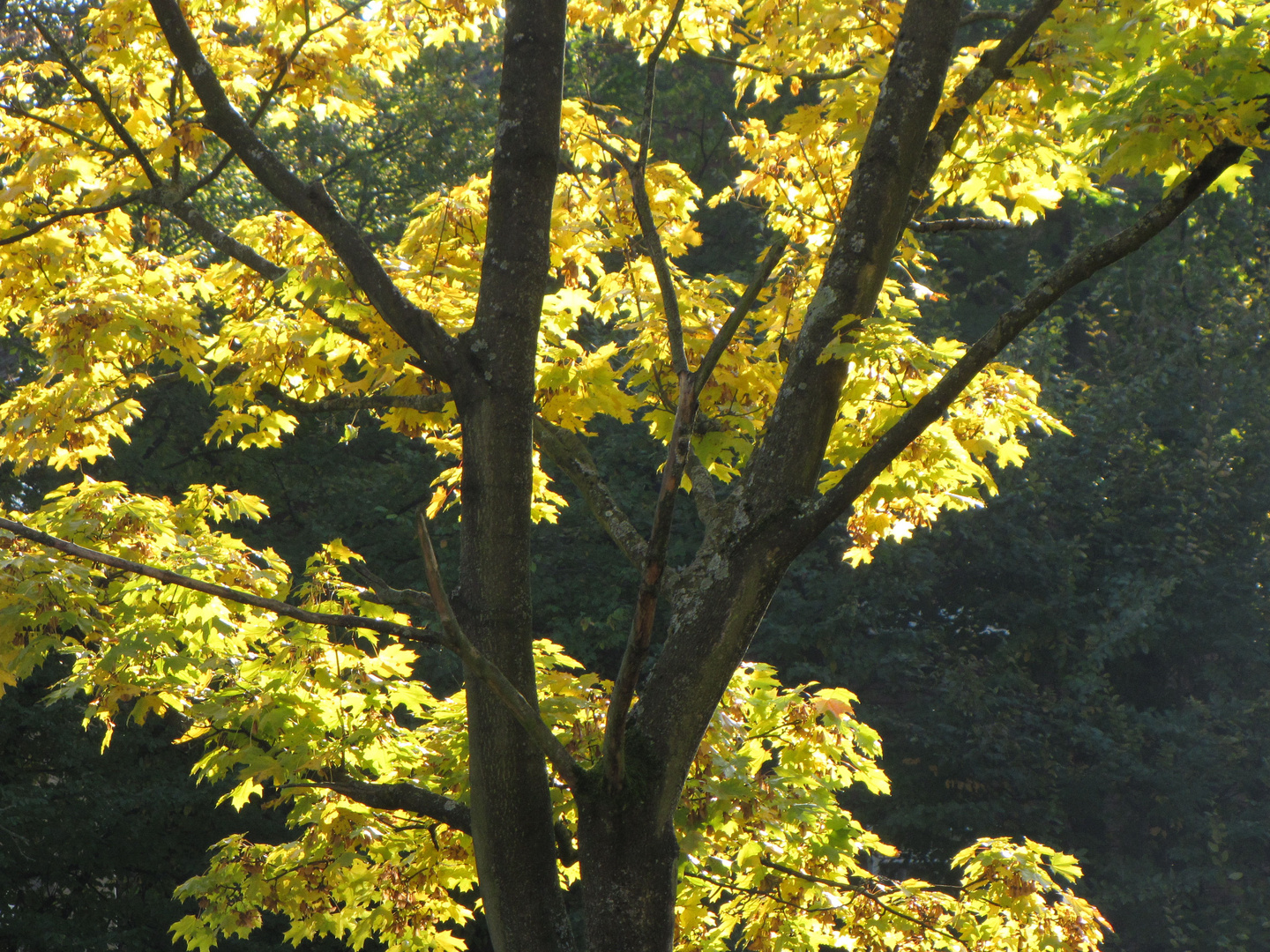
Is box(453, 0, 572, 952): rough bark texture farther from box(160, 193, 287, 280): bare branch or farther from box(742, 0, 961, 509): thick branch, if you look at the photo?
box(160, 193, 287, 280): bare branch

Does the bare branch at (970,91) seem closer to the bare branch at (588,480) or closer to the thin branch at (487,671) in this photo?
the bare branch at (588,480)

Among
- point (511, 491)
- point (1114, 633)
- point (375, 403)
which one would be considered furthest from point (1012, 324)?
point (1114, 633)

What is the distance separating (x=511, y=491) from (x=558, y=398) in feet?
3.28

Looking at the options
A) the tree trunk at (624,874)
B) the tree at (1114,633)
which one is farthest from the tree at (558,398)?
the tree at (1114,633)

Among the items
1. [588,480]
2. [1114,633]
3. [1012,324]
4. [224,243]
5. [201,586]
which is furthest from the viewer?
[1114,633]

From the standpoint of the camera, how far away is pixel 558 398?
3.62m

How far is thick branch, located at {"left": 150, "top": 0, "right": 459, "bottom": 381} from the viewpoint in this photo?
273cm

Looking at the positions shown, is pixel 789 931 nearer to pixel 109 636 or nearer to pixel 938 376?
pixel 938 376

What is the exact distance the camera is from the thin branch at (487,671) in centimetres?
187

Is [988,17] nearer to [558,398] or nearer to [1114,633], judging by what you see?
[558,398]

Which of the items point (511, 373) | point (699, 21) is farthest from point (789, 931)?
point (699, 21)

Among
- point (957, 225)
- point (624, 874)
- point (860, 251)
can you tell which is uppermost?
point (957, 225)

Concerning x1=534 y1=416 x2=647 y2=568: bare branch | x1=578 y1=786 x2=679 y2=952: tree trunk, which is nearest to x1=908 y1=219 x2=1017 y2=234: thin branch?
x1=534 y1=416 x2=647 y2=568: bare branch

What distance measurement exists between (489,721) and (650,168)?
253 cm
